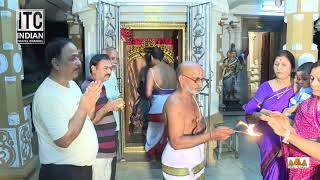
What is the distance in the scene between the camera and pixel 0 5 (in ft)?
11.7

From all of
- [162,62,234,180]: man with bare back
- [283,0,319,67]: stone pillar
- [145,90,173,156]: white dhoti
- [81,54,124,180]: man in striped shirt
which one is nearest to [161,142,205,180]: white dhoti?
[162,62,234,180]: man with bare back

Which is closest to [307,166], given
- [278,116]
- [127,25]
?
[278,116]

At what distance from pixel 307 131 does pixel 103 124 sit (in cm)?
151

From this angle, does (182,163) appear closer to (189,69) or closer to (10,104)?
(189,69)

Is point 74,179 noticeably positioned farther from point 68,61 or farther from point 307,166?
point 307,166

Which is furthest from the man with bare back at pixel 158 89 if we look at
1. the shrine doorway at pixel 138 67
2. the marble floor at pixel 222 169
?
the shrine doorway at pixel 138 67

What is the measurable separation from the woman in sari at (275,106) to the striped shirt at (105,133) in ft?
3.55

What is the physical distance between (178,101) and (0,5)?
2346mm

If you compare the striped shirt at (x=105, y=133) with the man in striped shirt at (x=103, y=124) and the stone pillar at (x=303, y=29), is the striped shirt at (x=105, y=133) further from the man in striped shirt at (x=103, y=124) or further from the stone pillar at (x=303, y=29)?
the stone pillar at (x=303, y=29)

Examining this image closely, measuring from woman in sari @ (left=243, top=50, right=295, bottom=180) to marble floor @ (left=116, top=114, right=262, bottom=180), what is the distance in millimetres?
1636

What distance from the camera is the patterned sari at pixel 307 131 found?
6.33 feet

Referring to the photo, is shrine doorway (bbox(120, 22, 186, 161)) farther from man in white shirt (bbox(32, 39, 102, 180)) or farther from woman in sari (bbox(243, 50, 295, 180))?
man in white shirt (bbox(32, 39, 102, 180))

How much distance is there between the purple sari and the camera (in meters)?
2.61

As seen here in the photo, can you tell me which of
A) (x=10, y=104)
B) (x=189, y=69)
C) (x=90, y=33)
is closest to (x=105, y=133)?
(x=189, y=69)
